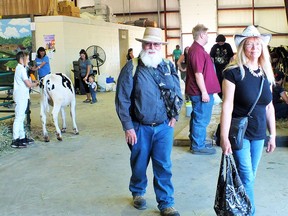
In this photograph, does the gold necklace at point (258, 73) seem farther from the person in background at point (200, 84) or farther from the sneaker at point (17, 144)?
the sneaker at point (17, 144)

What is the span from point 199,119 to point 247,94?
2592 millimetres

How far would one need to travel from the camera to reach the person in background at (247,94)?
2.94 meters

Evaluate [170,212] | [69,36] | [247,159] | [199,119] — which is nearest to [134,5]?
[69,36]

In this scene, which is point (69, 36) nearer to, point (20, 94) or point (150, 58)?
point (20, 94)

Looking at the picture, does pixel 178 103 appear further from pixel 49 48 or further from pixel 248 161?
pixel 49 48

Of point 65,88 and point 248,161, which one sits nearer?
point 248,161

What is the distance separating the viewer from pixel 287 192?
4121 mm

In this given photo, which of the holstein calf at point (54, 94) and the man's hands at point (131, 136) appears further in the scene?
the holstein calf at point (54, 94)

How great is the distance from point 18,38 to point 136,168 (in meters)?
11.7

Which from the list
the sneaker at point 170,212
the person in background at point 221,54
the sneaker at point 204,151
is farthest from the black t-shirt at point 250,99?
the person in background at point 221,54

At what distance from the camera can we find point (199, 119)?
5516 mm

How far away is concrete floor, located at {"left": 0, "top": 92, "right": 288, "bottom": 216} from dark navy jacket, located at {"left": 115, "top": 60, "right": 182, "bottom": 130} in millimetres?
886

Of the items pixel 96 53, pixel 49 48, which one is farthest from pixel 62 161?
pixel 96 53

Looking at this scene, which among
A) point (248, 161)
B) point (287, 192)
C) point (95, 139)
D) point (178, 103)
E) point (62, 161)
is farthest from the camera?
point (95, 139)
